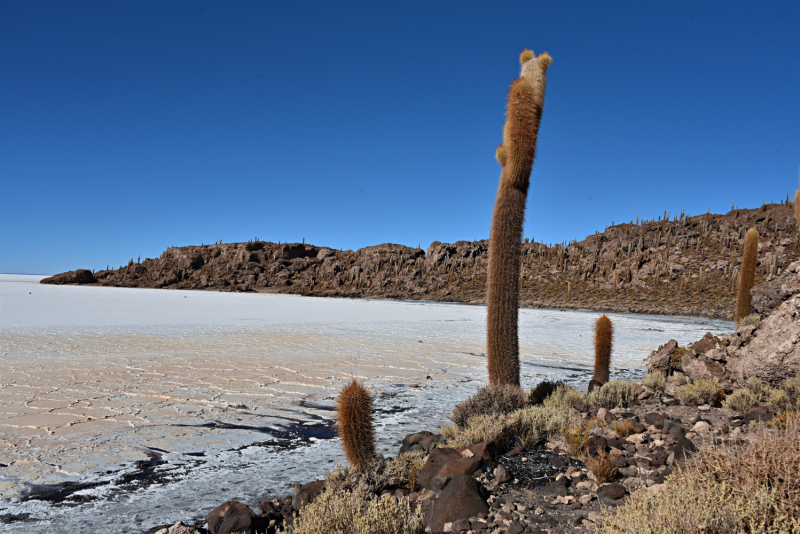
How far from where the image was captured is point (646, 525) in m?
2.49

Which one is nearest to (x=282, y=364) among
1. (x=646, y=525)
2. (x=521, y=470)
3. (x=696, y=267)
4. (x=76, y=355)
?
(x=76, y=355)

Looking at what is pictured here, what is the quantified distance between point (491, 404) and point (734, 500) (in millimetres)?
4056

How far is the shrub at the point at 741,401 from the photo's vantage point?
243 inches

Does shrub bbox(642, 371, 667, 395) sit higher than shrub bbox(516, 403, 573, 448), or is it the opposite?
shrub bbox(642, 371, 667, 395)

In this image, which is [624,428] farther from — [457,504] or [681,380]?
[681,380]

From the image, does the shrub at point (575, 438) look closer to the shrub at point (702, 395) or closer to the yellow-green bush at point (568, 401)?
the yellow-green bush at point (568, 401)

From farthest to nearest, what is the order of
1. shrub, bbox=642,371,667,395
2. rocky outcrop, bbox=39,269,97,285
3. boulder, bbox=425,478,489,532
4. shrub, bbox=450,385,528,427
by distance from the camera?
rocky outcrop, bbox=39,269,97,285 → shrub, bbox=642,371,667,395 → shrub, bbox=450,385,528,427 → boulder, bbox=425,478,489,532

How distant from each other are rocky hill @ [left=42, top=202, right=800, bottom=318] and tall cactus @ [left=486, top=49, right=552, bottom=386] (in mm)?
17696

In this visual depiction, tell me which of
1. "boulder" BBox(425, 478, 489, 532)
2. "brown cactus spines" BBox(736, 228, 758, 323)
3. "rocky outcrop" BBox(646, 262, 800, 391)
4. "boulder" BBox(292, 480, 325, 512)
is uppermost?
"brown cactus spines" BBox(736, 228, 758, 323)

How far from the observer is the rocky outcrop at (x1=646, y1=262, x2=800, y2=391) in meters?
6.55

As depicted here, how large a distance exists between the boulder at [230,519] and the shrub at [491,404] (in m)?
3.21

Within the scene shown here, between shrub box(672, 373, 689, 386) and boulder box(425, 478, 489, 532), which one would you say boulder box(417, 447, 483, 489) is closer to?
boulder box(425, 478, 489, 532)

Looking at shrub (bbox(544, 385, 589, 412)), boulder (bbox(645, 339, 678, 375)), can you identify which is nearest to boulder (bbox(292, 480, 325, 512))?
shrub (bbox(544, 385, 589, 412))

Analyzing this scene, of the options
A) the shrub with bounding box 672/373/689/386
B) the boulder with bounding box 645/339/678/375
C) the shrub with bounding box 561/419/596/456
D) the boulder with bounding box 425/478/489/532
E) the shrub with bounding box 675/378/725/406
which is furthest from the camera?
the boulder with bounding box 645/339/678/375
